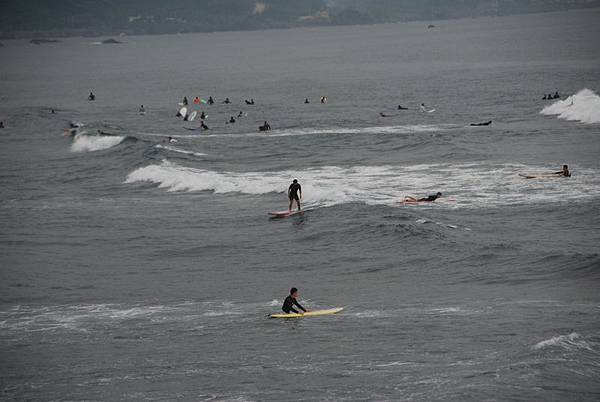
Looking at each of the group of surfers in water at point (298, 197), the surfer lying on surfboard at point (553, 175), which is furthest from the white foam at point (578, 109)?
the group of surfers in water at point (298, 197)

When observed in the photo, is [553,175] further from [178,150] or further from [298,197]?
[178,150]

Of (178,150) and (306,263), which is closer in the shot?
(306,263)

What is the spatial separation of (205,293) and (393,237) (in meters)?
8.97

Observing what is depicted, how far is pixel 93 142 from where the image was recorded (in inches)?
2758

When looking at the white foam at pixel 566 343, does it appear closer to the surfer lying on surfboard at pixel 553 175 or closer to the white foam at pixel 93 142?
the surfer lying on surfboard at pixel 553 175

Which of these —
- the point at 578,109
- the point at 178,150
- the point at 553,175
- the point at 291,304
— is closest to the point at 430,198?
the point at 553,175

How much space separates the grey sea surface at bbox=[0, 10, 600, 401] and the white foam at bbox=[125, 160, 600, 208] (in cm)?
17

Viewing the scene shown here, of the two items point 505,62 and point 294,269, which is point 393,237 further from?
point 505,62

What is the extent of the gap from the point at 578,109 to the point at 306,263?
48.9 metres

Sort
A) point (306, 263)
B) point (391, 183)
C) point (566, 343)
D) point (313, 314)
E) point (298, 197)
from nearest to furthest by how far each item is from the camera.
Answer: point (566, 343)
point (313, 314)
point (306, 263)
point (298, 197)
point (391, 183)

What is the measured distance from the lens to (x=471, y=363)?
71.5 ft

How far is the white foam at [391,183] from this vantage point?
141 feet

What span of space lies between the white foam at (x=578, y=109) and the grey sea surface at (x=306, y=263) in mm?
2227

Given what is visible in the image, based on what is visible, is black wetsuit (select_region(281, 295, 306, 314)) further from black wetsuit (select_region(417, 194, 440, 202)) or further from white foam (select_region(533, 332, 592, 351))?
black wetsuit (select_region(417, 194, 440, 202))
